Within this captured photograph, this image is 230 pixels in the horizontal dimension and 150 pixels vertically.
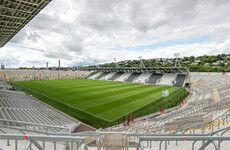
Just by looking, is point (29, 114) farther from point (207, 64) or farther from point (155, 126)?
point (207, 64)

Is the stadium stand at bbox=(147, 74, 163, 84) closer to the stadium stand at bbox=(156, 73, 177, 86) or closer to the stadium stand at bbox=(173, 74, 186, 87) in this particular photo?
the stadium stand at bbox=(156, 73, 177, 86)

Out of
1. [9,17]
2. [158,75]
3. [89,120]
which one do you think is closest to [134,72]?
[158,75]

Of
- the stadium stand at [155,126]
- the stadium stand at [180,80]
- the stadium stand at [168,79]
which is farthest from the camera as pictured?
the stadium stand at [168,79]

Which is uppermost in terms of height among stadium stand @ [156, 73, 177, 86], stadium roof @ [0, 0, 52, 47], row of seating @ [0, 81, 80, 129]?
stadium roof @ [0, 0, 52, 47]

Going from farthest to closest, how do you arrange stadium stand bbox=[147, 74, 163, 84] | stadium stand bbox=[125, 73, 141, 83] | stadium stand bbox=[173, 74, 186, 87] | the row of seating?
stadium stand bbox=[125, 73, 141, 83] < stadium stand bbox=[147, 74, 163, 84] < stadium stand bbox=[173, 74, 186, 87] < the row of seating

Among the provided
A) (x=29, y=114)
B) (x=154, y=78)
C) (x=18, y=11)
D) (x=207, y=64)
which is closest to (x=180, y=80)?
(x=154, y=78)

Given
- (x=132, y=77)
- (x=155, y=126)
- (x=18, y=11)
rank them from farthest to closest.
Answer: (x=132, y=77)
(x=18, y=11)
(x=155, y=126)

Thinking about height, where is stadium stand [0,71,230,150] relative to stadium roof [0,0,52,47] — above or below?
below

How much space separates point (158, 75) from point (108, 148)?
4914cm

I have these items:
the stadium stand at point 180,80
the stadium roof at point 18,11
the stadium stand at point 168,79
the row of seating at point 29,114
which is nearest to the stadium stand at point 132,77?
the stadium stand at point 168,79

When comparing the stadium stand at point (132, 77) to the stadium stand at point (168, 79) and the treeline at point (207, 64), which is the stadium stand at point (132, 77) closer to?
the stadium stand at point (168, 79)

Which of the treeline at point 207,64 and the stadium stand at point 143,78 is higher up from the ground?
the treeline at point 207,64

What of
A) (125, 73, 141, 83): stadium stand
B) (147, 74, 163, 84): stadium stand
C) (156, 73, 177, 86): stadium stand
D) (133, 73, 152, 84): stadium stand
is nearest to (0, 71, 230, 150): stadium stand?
(156, 73, 177, 86): stadium stand

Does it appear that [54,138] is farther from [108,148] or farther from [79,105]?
[79,105]
